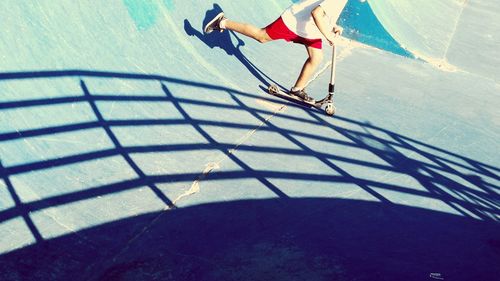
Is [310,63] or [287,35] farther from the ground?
[287,35]

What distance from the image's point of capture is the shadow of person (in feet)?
21.4

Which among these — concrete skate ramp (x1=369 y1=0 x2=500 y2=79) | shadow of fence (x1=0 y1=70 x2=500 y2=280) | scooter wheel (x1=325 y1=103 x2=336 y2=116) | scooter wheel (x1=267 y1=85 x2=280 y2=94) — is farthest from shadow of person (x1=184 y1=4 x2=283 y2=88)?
concrete skate ramp (x1=369 y1=0 x2=500 y2=79)

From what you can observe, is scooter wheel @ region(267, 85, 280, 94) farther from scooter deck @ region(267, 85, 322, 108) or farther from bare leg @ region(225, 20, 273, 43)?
bare leg @ region(225, 20, 273, 43)

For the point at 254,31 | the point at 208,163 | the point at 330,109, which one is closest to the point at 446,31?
the point at 330,109

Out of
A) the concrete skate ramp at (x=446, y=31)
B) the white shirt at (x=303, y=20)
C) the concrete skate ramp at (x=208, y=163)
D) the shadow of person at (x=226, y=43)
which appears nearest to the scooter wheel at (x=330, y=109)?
the concrete skate ramp at (x=208, y=163)

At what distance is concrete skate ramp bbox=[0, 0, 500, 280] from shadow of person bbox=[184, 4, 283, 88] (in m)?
0.03

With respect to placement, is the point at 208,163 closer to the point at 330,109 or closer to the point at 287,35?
the point at 330,109

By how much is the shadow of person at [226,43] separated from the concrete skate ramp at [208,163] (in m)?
0.03

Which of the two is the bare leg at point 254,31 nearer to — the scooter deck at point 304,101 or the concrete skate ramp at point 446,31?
the scooter deck at point 304,101

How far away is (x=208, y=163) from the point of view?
4.59 metres

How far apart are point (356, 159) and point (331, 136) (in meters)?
0.47

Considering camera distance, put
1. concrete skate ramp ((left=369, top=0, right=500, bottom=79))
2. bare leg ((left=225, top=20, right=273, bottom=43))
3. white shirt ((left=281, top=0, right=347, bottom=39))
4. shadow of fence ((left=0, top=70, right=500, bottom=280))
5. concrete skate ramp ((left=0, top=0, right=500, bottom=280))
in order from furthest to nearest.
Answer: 1. concrete skate ramp ((left=369, top=0, right=500, bottom=79))
2. bare leg ((left=225, top=20, right=273, bottom=43))
3. white shirt ((left=281, top=0, right=347, bottom=39))
4. shadow of fence ((left=0, top=70, right=500, bottom=280))
5. concrete skate ramp ((left=0, top=0, right=500, bottom=280))

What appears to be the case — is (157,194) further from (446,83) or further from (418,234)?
(446,83)

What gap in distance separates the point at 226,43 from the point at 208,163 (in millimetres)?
2711
